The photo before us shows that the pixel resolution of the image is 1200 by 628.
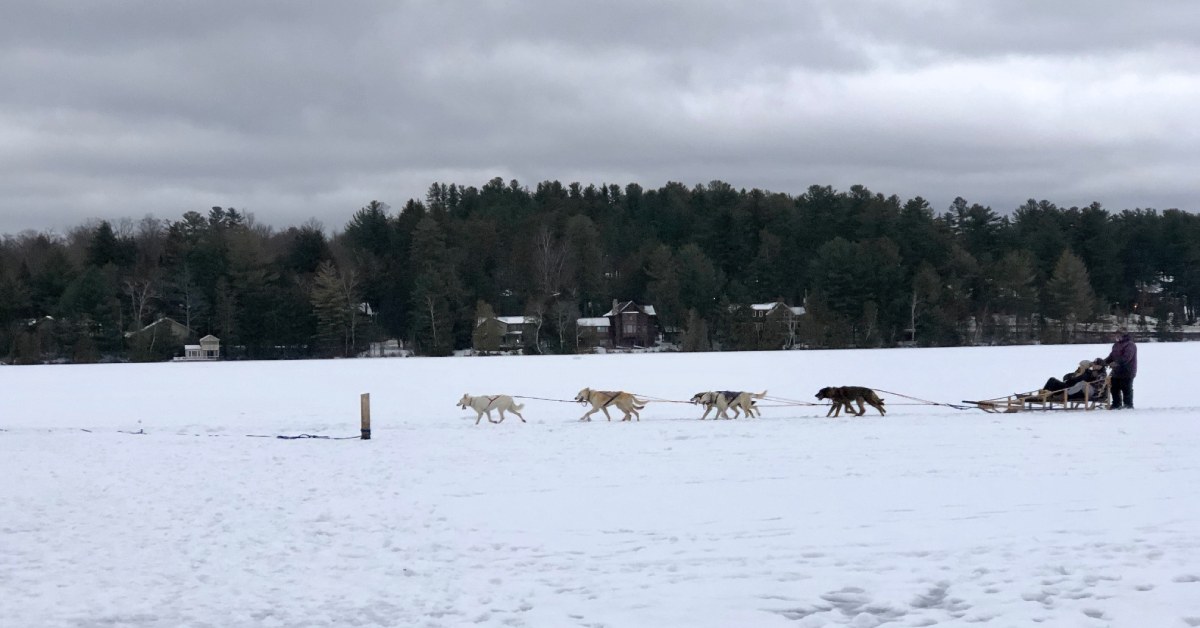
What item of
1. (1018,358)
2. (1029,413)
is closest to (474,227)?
(1018,358)

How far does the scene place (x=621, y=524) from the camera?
333 inches

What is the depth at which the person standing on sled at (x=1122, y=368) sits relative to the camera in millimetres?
16766

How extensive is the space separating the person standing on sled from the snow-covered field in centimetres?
82

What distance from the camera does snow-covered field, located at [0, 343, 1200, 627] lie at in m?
6.21

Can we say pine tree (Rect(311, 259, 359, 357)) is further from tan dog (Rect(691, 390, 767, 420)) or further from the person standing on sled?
the person standing on sled

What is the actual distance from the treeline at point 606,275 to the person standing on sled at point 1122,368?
53428 mm

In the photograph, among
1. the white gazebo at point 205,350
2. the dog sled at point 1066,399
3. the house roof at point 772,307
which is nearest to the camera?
the dog sled at point 1066,399

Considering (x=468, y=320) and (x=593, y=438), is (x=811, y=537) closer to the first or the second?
(x=593, y=438)

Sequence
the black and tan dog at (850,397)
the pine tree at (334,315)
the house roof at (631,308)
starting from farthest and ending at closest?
1. the house roof at (631,308)
2. the pine tree at (334,315)
3. the black and tan dog at (850,397)

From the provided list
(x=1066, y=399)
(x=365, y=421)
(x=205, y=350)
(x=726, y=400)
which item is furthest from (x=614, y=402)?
(x=205, y=350)

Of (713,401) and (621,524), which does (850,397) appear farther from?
(621,524)

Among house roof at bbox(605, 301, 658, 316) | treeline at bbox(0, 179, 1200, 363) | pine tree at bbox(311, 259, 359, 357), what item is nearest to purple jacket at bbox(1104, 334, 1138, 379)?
treeline at bbox(0, 179, 1200, 363)

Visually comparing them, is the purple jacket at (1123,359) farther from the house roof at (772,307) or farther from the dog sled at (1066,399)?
the house roof at (772,307)

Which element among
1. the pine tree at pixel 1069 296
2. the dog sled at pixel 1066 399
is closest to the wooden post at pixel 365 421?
the dog sled at pixel 1066 399
